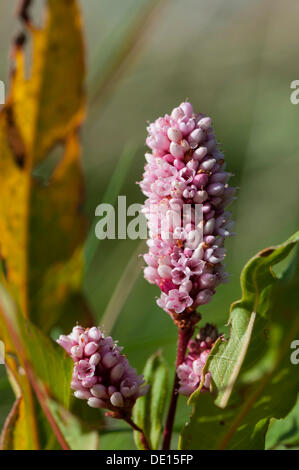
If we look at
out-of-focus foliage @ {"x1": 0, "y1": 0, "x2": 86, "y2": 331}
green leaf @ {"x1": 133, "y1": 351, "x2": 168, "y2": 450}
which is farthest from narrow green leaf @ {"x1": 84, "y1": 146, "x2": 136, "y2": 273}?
green leaf @ {"x1": 133, "y1": 351, "x2": 168, "y2": 450}

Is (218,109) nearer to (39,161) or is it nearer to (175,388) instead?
(39,161)

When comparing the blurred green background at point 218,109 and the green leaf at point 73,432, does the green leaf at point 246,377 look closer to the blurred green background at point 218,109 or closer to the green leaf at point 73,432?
the green leaf at point 73,432

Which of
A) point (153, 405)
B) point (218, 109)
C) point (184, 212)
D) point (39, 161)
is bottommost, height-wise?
point (153, 405)

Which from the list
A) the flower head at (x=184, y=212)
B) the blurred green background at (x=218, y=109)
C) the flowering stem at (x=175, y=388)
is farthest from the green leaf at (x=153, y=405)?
the blurred green background at (x=218, y=109)

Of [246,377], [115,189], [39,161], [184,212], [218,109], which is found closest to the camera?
[246,377]

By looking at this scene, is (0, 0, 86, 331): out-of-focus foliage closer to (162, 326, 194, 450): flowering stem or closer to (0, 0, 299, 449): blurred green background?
(162, 326, 194, 450): flowering stem

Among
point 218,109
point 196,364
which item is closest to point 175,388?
point 196,364
